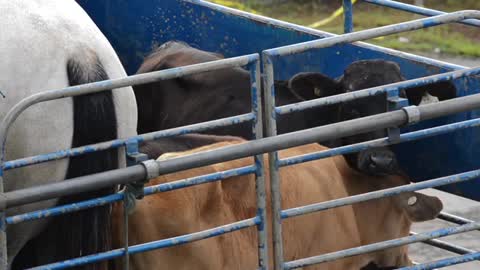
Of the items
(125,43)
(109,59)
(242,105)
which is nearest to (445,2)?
(125,43)

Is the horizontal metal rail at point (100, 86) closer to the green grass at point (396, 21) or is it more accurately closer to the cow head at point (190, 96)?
the cow head at point (190, 96)

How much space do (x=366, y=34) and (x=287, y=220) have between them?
3.21 feet

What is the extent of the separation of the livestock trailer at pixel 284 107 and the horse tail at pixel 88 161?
0.19m

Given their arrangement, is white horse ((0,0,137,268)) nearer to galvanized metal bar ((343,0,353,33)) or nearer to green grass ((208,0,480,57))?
galvanized metal bar ((343,0,353,33))

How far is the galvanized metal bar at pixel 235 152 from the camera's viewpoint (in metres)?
3.52

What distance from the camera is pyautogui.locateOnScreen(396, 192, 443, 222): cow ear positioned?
5254 millimetres

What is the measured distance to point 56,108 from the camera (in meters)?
4.04

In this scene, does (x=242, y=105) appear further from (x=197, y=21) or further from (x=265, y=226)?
(x=265, y=226)

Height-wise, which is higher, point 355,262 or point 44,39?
point 44,39

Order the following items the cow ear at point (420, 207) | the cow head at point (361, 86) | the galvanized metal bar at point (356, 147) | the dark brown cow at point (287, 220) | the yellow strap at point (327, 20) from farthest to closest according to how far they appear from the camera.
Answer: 1. the yellow strap at point (327, 20)
2. the cow head at point (361, 86)
3. the cow ear at point (420, 207)
4. the dark brown cow at point (287, 220)
5. the galvanized metal bar at point (356, 147)

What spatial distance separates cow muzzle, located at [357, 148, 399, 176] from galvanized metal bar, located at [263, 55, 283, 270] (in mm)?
1089

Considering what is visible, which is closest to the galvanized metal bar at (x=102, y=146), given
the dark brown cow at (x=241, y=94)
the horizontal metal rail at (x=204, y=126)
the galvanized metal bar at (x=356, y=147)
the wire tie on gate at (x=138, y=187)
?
the horizontal metal rail at (x=204, y=126)

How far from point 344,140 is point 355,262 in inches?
30.8

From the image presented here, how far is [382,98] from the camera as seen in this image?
18.2 ft
